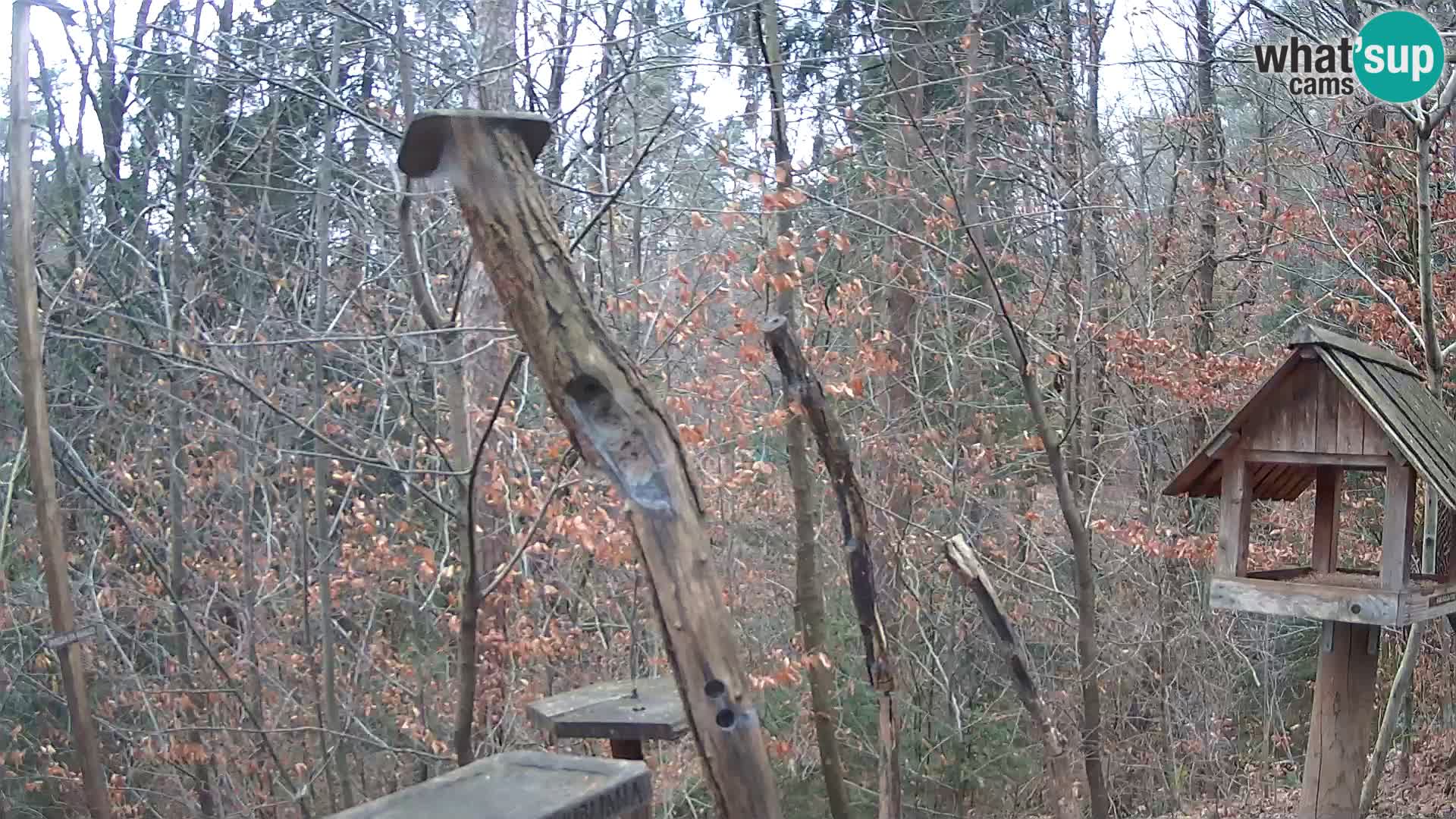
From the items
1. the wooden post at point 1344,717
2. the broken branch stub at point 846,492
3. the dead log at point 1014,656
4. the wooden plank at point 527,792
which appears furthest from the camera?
the dead log at point 1014,656

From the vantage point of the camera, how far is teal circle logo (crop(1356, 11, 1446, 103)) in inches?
214

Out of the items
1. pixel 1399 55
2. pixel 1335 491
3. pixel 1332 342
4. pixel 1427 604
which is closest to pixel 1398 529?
pixel 1427 604

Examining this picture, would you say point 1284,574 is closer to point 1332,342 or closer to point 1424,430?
point 1424,430

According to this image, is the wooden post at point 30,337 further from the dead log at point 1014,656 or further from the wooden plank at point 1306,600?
the wooden plank at point 1306,600

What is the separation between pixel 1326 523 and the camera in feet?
13.4

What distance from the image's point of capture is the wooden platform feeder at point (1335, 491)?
357cm

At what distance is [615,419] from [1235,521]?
2.31m

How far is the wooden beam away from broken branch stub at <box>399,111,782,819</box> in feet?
6.98

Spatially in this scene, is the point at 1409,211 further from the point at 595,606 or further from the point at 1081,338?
the point at 595,606

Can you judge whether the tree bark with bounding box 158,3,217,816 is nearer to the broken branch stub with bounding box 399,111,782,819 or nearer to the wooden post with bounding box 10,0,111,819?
the wooden post with bounding box 10,0,111,819

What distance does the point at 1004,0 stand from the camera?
867cm

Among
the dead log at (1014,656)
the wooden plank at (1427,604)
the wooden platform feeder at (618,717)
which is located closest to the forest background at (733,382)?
the wooden platform feeder at (618,717)

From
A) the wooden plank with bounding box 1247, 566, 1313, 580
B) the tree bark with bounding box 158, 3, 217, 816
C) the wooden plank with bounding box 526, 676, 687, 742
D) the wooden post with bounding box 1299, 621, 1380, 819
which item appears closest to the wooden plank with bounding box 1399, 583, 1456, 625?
the wooden post with bounding box 1299, 621, 1380, 819

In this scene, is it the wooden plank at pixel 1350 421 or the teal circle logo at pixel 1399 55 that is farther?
the teal circle logo at pixel 1399 55
